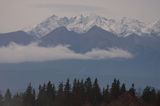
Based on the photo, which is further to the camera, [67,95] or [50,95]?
[50,95]

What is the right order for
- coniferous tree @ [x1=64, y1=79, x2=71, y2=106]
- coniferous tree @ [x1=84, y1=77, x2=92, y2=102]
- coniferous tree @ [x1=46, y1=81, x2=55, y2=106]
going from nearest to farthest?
coniferous tree @ [x1=64, y1=79, x2=71, y2=106]
coniferous tree @ [x1=84, y1=77, x2=92, y2=102]
coniferous tree @ [x1=46, y1=81, x2=55, y2=106]

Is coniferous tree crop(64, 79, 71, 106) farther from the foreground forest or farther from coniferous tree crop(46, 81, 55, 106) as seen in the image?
coniferous tree crop(46, 81, 55, 106)

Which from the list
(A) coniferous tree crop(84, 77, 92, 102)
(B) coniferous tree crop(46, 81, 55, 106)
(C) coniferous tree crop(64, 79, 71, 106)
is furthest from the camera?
(B) coniferous tree crop(46, 81, 55, 106)

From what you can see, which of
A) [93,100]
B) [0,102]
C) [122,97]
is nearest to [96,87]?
[93,100]

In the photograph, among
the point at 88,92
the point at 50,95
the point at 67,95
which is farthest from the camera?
the point at 50,95

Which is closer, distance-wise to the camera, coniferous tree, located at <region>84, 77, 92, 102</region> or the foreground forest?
the foreground forest

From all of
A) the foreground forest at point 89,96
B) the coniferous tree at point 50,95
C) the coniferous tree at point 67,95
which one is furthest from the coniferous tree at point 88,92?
the coniferous tree at point 50,95

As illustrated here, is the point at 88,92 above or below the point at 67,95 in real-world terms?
above

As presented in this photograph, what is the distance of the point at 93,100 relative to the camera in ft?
472

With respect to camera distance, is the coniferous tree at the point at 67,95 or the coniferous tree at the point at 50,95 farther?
the coniferous tree at the point at 50,95

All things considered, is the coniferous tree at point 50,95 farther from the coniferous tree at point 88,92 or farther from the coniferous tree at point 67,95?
the coniferous tree at point 88,92

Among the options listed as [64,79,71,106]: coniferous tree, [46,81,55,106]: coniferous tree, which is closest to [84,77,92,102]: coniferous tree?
[64,79,71,106]: coniferous tree

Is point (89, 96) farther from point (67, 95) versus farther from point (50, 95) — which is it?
point (50, 95)

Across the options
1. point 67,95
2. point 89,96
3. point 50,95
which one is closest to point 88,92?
point 89,96
